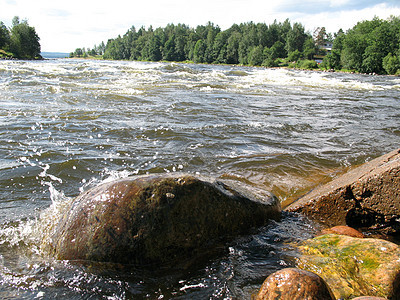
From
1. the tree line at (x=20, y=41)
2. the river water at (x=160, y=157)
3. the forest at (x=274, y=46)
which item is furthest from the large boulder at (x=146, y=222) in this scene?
the tree line at (x=20, y=41)

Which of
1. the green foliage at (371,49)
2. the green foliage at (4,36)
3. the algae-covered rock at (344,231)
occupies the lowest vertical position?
the algae-covered rock at (344,231)

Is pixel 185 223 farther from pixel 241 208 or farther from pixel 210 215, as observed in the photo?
pixel 241 208

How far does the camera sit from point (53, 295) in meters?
2.33

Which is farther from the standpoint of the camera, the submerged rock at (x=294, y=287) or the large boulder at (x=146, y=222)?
the large boulder at (x=146, y=222)

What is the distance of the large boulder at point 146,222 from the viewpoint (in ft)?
8.72

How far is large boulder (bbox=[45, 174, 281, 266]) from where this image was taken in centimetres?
266

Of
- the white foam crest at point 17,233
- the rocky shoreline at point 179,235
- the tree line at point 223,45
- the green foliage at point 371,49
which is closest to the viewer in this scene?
the rocky shoreline at point 179,235

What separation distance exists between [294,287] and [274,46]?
104 metres

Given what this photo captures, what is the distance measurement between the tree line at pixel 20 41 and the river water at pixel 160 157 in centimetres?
8712

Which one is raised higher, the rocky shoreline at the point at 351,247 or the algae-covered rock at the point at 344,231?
the rocky shoreline at the point at 351,247

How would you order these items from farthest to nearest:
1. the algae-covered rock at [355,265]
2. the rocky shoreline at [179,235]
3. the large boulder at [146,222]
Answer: the large boulder at [146,222], the rocky shoreline at [179,235], the algae-covered rock at [355,265]

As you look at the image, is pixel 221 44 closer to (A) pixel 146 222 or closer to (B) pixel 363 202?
(B) pixel 363 202

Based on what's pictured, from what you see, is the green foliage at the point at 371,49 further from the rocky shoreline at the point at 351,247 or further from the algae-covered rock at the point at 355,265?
the algae-covered rock at the point at 355,265

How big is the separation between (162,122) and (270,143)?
10.9 ft
